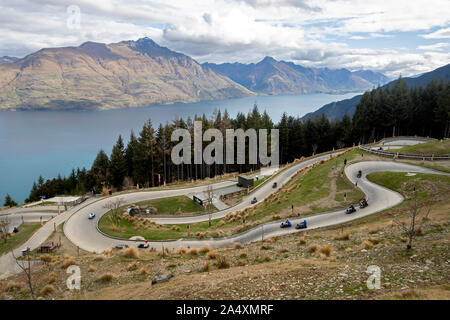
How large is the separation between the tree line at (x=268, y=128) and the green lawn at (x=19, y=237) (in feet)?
74.7

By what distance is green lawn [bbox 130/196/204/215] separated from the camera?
38.3 m

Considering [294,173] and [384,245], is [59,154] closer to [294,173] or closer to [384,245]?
[294,173]

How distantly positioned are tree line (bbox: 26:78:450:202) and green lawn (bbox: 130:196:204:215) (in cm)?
1978

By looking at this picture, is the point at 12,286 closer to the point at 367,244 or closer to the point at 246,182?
the point at 367,244

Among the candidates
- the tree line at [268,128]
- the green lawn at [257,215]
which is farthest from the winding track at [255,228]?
the tree line at [268,128]

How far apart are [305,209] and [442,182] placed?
15189 mm

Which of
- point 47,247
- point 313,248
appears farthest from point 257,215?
point 47,247

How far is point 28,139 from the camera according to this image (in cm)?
14975

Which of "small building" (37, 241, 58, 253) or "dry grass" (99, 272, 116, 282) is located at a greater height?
"dry grass" (99, 272, 116, 282)

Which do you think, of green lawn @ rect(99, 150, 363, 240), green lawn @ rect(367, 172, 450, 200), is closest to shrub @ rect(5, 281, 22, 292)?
green lawn @ rect(99, 150, 363, 240)

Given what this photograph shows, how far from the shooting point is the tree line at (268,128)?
197 feet

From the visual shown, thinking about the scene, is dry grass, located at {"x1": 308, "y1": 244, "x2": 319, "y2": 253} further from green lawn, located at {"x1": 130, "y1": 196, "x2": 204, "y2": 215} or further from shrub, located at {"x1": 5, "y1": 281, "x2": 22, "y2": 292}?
green lawn, located at {"x1": 130, "y1": 196, "x2": 204, "y2": 215}

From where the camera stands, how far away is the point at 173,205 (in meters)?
39.5

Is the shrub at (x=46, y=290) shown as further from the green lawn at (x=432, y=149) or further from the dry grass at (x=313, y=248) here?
the green lawn at (x=432, y=149)
